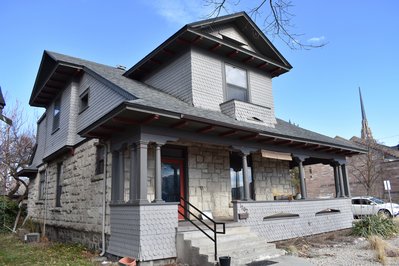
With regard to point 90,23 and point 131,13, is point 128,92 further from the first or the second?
point 131,13

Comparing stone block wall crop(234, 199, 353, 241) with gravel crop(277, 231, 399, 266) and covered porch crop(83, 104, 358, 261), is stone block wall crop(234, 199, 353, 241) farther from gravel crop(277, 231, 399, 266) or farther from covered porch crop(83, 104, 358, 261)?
gravel crop(277, 231, 399, 266)

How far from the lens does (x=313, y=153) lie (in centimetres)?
1304

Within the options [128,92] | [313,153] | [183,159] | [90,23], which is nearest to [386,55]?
[313,153]

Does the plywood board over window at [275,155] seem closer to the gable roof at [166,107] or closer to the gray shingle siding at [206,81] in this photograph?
the gable roof at [166,107]

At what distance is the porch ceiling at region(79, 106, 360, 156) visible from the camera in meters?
7.61

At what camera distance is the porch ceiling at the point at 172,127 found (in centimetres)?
761

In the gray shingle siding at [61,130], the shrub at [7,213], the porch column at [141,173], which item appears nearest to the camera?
the porch column at [141,173]

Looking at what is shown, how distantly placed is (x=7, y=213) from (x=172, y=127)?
52.0 ft

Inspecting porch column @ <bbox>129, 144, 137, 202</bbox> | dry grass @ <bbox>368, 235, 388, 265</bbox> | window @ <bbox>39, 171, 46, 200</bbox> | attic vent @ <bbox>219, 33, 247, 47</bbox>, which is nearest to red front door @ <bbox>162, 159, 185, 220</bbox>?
porch column @ <bbox>129, 144, 137, 202</bbox>

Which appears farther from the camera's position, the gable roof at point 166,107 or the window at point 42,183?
the window at point 42,183

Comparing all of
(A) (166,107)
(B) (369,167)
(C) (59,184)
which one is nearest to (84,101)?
(C) (59,184)

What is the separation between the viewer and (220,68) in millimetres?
11930

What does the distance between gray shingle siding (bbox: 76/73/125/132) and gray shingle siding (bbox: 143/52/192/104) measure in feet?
7.74

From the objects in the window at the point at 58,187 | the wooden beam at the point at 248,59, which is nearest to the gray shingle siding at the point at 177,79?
the wooden beam at the point at 248,59
